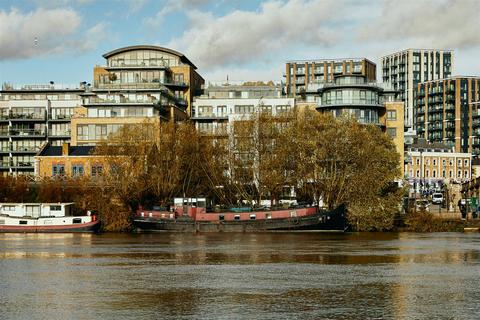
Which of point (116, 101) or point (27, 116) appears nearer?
point (116, 101)

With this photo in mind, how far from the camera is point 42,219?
120m

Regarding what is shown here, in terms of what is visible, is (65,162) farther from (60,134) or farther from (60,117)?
(60,117)

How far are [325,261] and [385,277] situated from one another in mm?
12467

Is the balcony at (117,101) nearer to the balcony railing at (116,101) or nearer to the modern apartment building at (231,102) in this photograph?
the balcony railing at (116,101)

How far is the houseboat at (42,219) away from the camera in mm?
119812

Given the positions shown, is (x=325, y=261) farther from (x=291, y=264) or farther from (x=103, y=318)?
(x=103, y=318)

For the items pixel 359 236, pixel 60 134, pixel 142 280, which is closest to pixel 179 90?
pixel 60 134

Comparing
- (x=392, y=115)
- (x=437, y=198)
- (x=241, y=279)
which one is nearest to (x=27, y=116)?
(x=392, y=115)

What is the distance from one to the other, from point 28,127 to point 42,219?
2921 inches

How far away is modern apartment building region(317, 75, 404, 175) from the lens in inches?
6407

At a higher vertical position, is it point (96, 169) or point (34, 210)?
point (96, 169)

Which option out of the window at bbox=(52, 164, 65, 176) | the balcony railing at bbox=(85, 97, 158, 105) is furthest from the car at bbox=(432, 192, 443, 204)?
the window at bbox=(52, 164, 65, 176)

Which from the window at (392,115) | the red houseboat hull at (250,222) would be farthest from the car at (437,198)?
the red houseboat hull at (250,222)

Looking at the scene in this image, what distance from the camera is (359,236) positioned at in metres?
111
